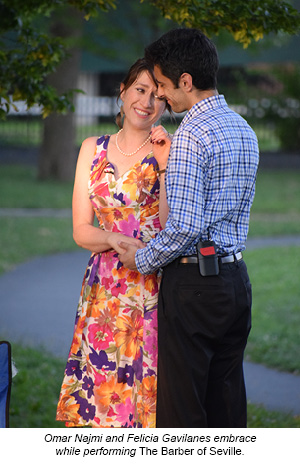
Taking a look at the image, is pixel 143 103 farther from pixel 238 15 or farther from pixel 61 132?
pixel 61 132

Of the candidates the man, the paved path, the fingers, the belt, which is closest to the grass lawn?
the paved path

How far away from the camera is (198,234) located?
2818mm

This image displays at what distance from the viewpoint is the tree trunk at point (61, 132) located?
1825cm

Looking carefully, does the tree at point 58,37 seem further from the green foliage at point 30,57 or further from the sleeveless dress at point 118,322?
the sleeveless dress at point 118,322

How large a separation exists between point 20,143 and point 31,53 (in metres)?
24.3

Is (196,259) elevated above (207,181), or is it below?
below

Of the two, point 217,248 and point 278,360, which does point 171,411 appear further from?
point 278,360

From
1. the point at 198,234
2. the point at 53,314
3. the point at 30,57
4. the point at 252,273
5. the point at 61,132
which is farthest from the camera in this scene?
the point at 61,132

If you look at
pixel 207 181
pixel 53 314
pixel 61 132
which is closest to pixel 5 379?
pixel 207 181

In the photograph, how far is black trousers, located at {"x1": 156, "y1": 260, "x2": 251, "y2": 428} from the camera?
114 inches

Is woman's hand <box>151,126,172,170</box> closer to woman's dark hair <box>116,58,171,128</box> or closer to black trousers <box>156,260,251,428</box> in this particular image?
woman's dark hair <box>116,58,171,128</box>

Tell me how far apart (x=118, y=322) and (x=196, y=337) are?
0.65 meters

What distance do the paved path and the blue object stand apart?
2.80m

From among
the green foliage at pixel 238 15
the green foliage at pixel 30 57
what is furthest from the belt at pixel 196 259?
the green foliage at pixel 30 57
